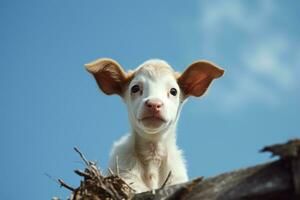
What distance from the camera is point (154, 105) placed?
866cm

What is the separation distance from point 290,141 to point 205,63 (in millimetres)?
6037

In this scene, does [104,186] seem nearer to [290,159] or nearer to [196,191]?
[196,191]

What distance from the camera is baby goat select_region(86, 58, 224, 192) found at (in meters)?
8.75

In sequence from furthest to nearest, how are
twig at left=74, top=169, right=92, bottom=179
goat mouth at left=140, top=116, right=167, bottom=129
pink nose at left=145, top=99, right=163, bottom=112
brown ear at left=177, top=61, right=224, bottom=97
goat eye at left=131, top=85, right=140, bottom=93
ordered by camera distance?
brown ear at left=177, top=61, right=224, bottom=97, goat eye at left=131, top=85, right=140, bottom=93, goat mouth at left=140, top=116, right=167, bottom=129, pink nose at left=145, top=99, right=163, bottom=112, twig at left=74, top=169, right=92, bottom=179

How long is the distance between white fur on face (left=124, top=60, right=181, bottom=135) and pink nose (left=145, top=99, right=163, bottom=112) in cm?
5

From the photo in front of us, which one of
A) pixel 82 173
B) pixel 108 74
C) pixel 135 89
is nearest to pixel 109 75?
pixel 108 74

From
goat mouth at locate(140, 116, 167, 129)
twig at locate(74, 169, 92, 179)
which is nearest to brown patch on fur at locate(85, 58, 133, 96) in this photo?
goat mouth at locate(140, 116, 167, 129)

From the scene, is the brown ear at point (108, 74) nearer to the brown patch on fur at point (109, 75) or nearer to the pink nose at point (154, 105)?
the brown patch on fur at point (109, 75)

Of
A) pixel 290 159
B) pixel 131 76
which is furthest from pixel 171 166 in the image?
pixel 290 159

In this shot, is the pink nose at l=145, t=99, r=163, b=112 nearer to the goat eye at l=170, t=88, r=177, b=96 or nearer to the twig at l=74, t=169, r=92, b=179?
the goat eye at l=170, t=88, r=177, b=96

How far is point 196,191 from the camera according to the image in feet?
16.9

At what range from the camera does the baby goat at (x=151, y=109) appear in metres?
8.75

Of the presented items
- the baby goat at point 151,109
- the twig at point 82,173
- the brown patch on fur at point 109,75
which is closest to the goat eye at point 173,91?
the baby goat at point 151,109

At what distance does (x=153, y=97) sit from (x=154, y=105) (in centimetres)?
27
